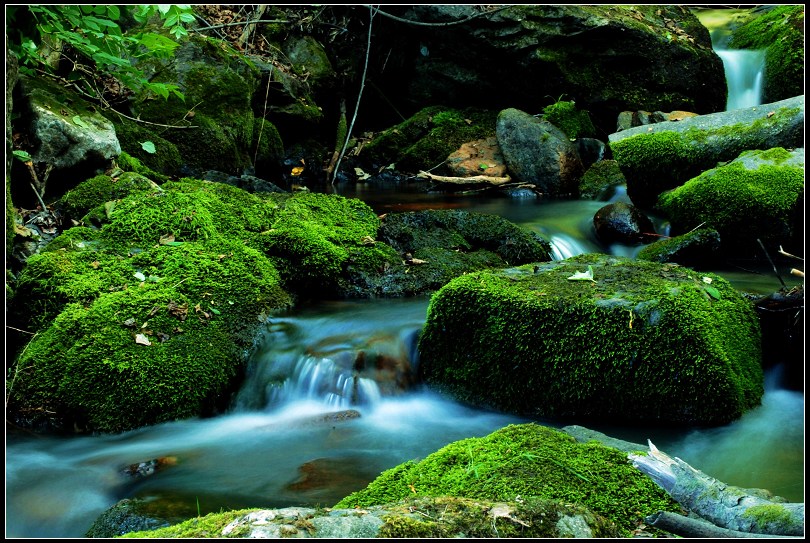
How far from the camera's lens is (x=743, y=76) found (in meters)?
12.2

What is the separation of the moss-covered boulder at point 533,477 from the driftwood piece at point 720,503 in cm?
8

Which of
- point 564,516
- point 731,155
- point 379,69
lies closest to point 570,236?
point 731,155

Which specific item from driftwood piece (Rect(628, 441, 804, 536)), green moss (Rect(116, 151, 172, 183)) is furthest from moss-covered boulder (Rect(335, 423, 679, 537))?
green moss (Rect(116, 151, 172, 183))

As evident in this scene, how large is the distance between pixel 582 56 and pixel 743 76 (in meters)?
3.04

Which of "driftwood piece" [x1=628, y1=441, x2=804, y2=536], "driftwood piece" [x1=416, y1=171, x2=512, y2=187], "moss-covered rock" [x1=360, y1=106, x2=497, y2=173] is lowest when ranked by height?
"driftwood piece" [x1=628, y1=441, x2=804, y2=536]

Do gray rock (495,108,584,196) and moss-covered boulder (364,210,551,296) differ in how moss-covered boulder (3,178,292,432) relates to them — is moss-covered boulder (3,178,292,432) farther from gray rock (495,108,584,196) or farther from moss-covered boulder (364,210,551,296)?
gray rock (495,108,584,196)

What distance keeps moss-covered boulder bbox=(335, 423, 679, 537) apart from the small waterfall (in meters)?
10.9

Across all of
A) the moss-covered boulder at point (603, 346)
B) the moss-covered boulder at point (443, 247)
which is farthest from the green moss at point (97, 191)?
the moss-covered boulder at point (603, 346)

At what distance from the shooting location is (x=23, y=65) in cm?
629

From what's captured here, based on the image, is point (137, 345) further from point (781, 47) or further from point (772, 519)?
point (781, 47)

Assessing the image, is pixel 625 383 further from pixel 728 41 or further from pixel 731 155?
pixel 728 41

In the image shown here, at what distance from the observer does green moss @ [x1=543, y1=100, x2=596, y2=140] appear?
42.5 feet

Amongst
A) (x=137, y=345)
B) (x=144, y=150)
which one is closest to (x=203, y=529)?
(x=137, y=345)

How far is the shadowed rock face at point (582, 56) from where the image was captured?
12.9m
